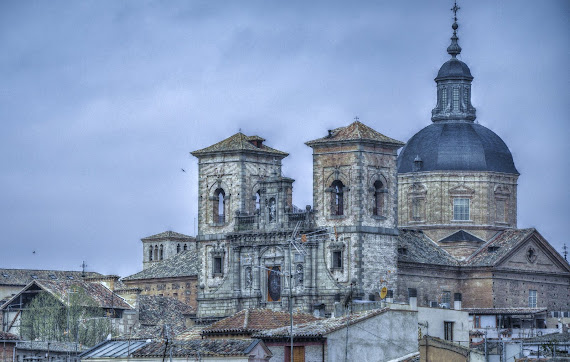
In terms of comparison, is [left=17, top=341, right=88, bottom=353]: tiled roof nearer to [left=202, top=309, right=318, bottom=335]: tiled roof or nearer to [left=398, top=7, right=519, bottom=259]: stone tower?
[left=202, top=309, right=318, bottom=335]: tiled roof

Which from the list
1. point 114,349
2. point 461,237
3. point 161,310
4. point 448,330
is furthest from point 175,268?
point 114,349

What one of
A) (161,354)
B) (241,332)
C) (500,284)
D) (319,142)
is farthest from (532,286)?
(161,354)

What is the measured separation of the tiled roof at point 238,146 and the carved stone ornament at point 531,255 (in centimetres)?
1624

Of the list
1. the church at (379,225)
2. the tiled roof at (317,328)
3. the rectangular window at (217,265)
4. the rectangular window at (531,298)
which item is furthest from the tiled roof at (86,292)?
the tiled roof at (317,328)

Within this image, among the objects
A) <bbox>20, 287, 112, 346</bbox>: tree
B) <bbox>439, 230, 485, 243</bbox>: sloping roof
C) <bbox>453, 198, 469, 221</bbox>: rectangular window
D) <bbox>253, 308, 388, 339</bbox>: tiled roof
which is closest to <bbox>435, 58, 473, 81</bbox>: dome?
<bbox>453, 198, 469, 221</bbox>: rectangular window

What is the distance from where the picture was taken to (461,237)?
113375 millimetres

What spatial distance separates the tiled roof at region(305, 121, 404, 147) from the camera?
102750mm

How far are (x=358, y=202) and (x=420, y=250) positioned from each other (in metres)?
8.33

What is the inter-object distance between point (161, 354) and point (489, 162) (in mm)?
45835

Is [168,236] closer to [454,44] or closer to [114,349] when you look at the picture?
[454,44]

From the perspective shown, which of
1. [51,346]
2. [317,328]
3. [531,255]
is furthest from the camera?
[531,255]

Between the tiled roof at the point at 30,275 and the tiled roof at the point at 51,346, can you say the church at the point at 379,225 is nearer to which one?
the tiled roof at the point at 51,346

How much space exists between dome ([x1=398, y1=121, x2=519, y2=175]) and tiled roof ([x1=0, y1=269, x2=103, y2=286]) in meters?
35.4

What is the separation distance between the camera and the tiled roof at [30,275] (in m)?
142
